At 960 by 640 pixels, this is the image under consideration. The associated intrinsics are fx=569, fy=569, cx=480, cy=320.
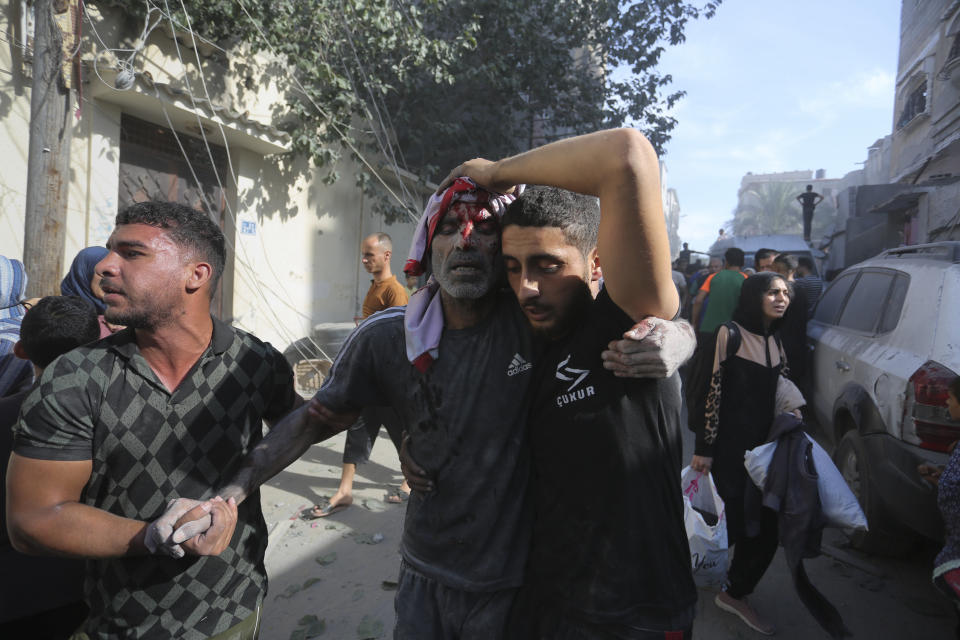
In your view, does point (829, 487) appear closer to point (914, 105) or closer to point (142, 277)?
point (142, 277)

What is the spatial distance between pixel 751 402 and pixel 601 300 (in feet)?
7.22

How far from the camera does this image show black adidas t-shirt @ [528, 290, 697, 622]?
52.2 inches

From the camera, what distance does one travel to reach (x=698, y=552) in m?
2.85

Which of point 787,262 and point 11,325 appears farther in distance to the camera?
point 787,262

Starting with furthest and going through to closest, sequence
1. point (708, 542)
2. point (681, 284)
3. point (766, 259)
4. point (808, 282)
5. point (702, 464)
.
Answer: point (681, 284)
point (808, 282)
point (766, 259)
point (702, 464)
point (708, 542)

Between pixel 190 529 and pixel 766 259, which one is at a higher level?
pixel 766 259

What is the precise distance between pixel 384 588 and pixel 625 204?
3.02 m

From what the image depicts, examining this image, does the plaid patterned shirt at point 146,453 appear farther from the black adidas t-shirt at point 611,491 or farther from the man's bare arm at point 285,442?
the black adidas t-shirt at point 611,491

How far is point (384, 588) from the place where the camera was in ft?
11.1

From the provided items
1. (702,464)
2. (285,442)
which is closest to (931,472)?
(702,464)

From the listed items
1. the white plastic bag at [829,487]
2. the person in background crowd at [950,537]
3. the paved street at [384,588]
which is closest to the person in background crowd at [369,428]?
the paved street at [384,588]

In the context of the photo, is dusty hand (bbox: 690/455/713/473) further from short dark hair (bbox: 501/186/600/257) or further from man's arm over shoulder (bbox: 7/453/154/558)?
man's arm over shoulder (bbox: 7/453/154/558)

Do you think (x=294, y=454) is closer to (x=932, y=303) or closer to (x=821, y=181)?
(x=932, y=303)

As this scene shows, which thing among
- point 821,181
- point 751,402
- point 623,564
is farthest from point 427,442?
point 821,181
